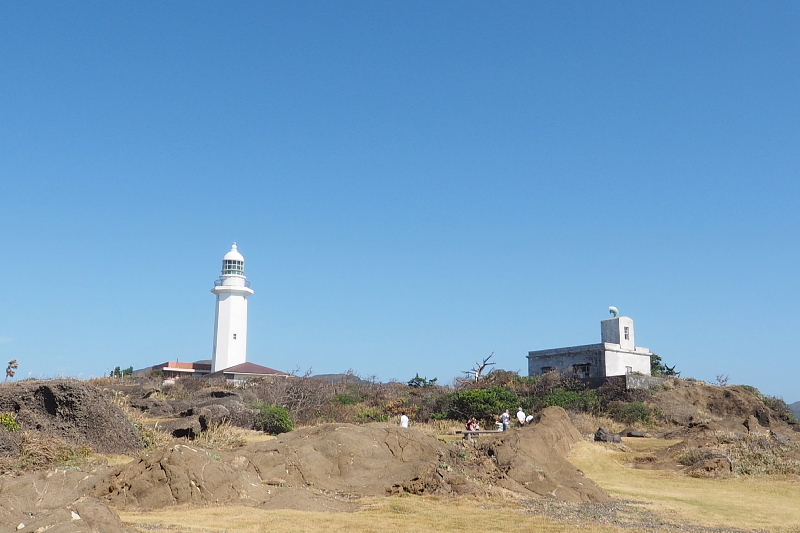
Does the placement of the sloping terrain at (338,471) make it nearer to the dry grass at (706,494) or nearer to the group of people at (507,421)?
the dry grass at (706,494)

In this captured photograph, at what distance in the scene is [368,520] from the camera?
12.2 m

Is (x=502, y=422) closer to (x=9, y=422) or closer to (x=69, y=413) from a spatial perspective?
(x=69, y=413)

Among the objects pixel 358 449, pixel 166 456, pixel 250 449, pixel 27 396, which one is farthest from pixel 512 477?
pixel 27 396

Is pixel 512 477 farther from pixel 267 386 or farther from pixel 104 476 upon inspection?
pixel 267 386

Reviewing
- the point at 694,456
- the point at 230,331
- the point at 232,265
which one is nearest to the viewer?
the point at 694,456

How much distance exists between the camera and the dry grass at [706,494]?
47.0 feet

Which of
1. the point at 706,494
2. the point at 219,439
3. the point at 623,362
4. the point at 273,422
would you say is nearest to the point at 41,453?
the point at 219,439

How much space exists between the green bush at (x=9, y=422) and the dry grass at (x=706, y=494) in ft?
46.4

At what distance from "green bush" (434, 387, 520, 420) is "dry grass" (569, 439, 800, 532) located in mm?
8292

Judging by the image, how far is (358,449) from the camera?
1653cm

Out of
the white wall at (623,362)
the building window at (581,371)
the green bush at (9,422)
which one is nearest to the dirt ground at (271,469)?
the green bush at (9,422)

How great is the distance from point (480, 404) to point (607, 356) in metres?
12.2

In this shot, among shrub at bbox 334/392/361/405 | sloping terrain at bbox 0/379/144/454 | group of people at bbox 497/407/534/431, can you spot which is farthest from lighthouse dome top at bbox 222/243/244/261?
sloping terrain at bbox 0/379/144/454

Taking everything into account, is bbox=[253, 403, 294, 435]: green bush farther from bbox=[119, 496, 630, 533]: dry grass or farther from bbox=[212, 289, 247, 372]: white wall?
bbox=[212, 289, 247, 372]: white wall
